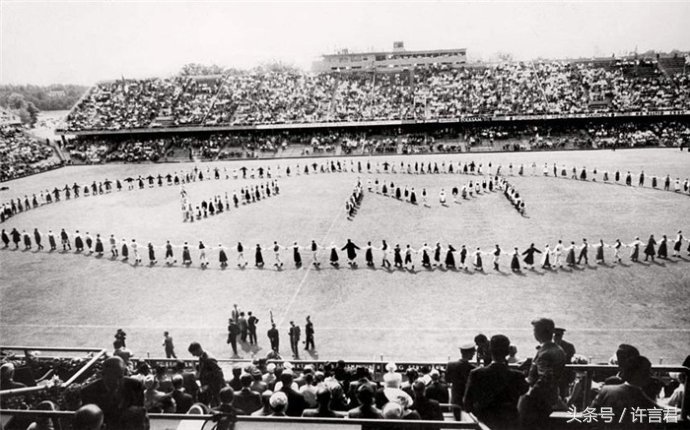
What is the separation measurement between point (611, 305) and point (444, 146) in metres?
38.9

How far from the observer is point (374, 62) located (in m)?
76.9

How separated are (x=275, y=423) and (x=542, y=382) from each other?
259cm

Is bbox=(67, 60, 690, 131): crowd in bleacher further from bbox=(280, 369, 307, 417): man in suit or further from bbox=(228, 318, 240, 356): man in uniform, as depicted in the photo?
bbox=(280, 369, 307, 417): man in suit

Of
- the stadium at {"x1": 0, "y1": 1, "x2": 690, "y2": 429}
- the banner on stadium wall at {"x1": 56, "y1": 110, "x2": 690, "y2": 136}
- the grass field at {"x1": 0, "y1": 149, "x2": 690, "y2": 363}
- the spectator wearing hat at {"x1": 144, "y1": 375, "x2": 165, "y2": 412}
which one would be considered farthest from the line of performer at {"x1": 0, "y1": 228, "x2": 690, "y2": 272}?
the banner on stadium wall at {"x1": 56, "y1": 110, "x2": 690, "y2": 136}

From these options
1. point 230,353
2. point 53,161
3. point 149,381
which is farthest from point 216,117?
point 149,381

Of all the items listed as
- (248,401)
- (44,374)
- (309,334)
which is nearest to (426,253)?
(309,334)

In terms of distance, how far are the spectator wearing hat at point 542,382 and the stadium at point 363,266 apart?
0.08ft

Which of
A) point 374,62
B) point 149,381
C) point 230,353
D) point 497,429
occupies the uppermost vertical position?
point 374,62

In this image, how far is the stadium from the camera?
6133mm

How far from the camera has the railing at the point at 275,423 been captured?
406cm

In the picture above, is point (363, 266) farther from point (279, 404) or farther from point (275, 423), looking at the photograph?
point (275, 423)

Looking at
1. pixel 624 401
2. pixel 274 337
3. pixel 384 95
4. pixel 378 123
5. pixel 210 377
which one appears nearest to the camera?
pixel 624 401

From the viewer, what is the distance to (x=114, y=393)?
5.30 m

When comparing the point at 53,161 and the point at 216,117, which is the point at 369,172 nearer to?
the point at 216,117
